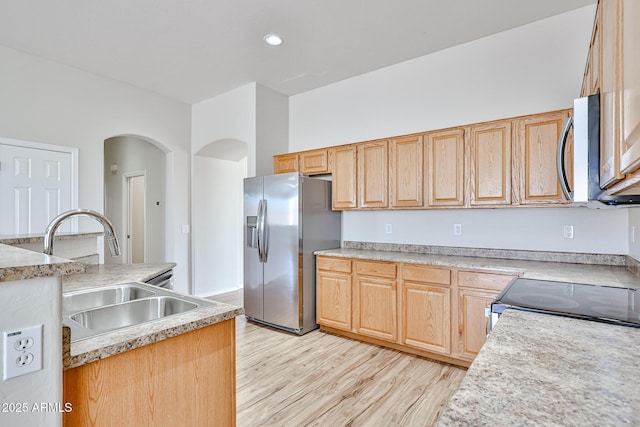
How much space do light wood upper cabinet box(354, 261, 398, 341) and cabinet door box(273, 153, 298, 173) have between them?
1552mm

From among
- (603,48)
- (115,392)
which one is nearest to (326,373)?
(115,392)

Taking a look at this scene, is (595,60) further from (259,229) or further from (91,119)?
(91,119)

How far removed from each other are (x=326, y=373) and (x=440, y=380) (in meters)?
0.89

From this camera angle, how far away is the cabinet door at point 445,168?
9.70ft

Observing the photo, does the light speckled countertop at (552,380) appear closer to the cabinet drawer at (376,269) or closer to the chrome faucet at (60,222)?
the chrome faucet at (60,222)

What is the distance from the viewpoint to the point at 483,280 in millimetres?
2582

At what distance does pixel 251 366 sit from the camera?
2.77 m

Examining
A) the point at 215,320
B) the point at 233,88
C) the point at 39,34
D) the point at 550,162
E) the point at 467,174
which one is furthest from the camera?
the point at 233,88

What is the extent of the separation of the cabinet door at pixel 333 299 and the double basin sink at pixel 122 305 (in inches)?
80.4

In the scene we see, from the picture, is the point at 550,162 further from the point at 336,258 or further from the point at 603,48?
the point at 336,258

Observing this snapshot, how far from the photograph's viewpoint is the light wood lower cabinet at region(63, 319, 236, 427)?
3.09ft

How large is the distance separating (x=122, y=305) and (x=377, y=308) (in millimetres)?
2275

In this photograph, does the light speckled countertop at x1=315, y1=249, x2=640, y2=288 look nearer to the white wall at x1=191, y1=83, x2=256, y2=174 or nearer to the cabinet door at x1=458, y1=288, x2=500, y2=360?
the cabinet door at x1=458, y1=288, x2=500, y2=360

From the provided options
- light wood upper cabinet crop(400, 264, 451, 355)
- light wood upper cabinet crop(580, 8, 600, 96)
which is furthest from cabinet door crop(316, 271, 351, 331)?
light wood upper cabinet crop(580, 8, 600, 96)
